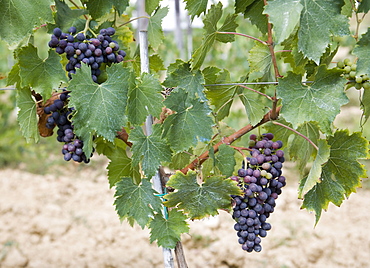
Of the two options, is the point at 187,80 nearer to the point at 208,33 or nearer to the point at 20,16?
the point at 208,33

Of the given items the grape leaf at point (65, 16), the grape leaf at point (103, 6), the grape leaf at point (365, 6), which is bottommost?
the grape leaf at point (365, 6)

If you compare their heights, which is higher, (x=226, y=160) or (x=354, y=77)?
(x=354, y=77)

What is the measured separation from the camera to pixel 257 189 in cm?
110

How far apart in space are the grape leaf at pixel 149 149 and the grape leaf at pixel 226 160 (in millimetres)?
163

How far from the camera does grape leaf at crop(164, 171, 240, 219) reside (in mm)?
1061

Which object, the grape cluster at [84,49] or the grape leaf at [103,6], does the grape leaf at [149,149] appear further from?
the grape leaf at [103,6]

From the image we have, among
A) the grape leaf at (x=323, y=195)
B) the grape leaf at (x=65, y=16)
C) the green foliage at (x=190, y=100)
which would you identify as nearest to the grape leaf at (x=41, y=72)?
the green foliage at (x=190, y=100)

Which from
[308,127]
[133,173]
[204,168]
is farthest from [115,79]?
[308,127]

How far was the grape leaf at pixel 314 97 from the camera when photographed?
989 millimetres

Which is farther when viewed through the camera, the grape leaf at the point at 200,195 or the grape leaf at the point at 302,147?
the grape leaf at the point at 302,147

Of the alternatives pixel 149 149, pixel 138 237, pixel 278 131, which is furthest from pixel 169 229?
pixel 138 237

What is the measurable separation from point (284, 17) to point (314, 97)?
9.5 inches

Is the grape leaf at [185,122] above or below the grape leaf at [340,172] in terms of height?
above

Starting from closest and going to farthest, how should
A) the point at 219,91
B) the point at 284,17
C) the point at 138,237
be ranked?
the point at 284,17 → the point at 219,91 → the point at 138,237
